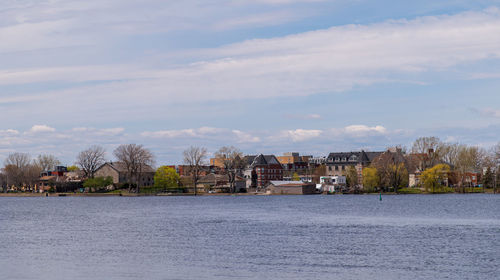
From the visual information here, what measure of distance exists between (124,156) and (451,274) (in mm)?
138926

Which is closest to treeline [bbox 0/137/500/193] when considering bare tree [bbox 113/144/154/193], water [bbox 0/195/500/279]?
bare tree [bbox 113/144/154/193]

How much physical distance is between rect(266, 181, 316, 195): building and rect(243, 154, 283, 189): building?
20.5 meters

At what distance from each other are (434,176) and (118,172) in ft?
294

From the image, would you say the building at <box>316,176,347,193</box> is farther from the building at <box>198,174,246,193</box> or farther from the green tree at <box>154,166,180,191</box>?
the green tree at <box>154,166,180,191</box>

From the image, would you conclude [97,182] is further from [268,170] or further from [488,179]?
[488,179]

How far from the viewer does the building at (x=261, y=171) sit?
625ft

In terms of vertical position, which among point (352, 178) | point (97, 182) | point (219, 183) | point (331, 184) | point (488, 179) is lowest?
point (331, 184)

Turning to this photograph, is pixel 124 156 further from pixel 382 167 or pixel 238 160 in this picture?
pixel 382 167

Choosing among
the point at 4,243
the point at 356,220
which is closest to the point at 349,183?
the point at 356,220

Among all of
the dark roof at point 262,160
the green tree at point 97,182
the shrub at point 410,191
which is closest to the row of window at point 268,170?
the dark roof at point 262,160

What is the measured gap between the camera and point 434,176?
5458 inches

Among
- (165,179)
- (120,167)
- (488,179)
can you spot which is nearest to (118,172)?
(120,167)

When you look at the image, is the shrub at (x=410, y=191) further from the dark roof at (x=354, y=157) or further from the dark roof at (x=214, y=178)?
the dark roof at (x=214, y=178)

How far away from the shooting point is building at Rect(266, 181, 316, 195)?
164 meters
